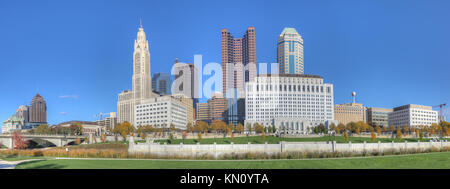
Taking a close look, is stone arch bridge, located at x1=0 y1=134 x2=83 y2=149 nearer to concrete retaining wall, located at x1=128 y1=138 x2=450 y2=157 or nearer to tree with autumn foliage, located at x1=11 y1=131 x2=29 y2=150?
tree with autumn foliage, located at x1=11 y1=131 x2=29 y2=150

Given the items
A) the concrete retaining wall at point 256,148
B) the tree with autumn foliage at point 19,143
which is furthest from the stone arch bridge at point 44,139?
the concrete retaining wall at point 256,148

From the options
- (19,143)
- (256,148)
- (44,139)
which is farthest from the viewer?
(44,139)

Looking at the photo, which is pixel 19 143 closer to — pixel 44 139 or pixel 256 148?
pixel 44 139

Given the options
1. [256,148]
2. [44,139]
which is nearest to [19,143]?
[44,139]

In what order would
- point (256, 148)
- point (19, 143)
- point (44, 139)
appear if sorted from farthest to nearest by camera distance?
point (44, 139) → point (19, 143) → point (256, 148)

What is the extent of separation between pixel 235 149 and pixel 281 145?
9236mm

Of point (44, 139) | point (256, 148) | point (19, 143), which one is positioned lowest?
point (44, 139)

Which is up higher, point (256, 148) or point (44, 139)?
point (256, 148)

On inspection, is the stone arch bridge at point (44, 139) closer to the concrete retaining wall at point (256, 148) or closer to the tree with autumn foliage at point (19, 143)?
the tree with autumn foliage at point (19, 143)

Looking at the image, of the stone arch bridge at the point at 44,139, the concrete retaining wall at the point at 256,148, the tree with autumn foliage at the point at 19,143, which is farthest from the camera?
the stone arch bridge at the point at 44,139
